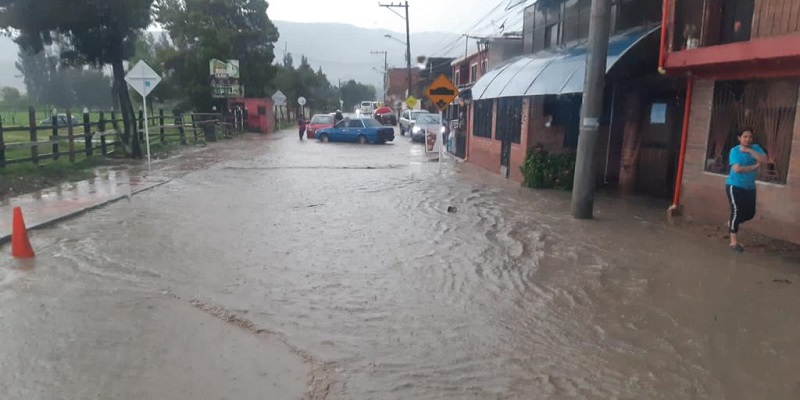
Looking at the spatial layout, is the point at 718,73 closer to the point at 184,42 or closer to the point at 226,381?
the point at 226,381

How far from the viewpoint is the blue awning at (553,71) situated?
11063 millimetres

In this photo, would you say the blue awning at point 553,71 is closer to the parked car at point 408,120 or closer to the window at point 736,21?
the window at point 736,21

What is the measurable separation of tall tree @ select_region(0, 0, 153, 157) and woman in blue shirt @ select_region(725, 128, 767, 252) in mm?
17012

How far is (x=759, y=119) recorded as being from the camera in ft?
27.7

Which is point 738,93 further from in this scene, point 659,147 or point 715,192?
point 659,147

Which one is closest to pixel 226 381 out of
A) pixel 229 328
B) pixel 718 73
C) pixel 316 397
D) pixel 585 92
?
pixel 316 397

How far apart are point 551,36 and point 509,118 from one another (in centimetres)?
280

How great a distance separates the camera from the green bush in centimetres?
1342

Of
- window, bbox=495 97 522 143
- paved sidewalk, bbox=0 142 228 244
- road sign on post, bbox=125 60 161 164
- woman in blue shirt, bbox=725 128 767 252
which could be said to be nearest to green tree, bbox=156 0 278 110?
road sign on post, bbox=125 60 161 164

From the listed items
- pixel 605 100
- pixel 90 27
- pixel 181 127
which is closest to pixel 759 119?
pixel 605 100

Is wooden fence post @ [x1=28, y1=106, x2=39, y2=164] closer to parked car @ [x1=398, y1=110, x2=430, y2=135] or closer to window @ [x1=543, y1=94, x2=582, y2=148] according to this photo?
window @ [x1=543, y1=94, x2=582, y2=148]

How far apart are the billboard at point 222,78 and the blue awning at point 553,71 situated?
84.3 ft

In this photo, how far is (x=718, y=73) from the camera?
8805mm

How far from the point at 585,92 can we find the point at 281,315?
675cm
